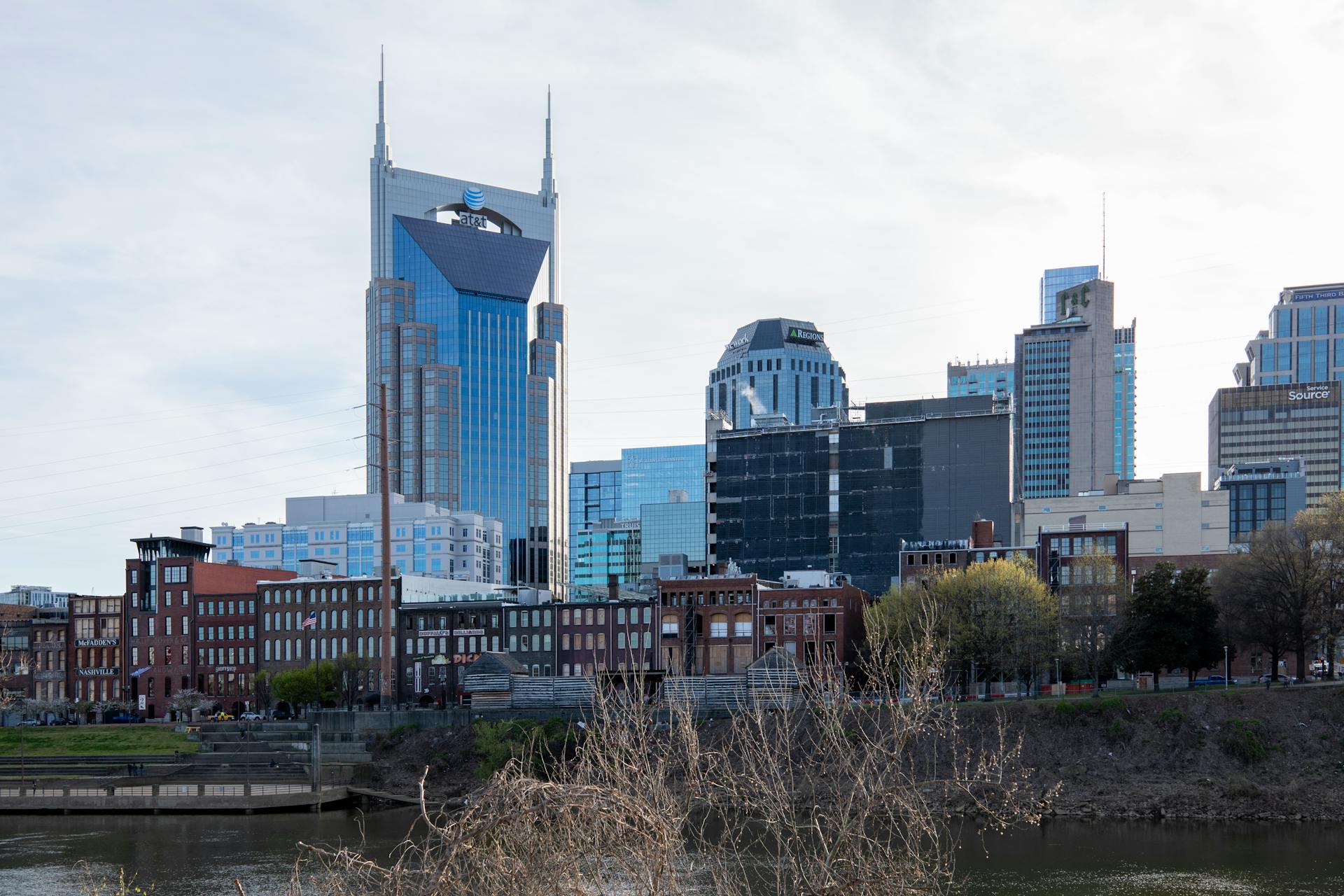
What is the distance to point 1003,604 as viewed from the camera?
11300cm

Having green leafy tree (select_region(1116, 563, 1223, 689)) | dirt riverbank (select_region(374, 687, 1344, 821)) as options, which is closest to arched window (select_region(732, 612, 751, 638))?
dirt riverbank (select_region(374, 687, 1344, 821))

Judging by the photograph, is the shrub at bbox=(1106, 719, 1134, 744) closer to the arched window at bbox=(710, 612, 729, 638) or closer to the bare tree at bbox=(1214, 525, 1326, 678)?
the bare tree at bbox=(1214, 525, 1326, 678)

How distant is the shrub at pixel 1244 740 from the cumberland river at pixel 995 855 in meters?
9.68

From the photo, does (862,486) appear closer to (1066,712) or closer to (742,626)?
(742,626)

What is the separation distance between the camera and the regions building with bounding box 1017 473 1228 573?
178 metres

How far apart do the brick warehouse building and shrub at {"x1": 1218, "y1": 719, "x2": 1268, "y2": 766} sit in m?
102

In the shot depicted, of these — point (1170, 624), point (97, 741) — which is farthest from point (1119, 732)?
point (97, 741)

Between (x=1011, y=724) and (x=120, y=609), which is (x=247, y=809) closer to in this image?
(x=1011, y=724)

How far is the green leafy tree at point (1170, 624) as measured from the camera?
10919 centimetres

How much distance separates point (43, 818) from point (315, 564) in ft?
222

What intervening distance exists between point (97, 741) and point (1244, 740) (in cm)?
9464

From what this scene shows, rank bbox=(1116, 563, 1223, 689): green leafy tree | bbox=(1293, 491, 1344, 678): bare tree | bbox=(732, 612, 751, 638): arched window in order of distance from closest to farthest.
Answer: bbox=(1293, 491, 1344, 678): bare tree, bbox=(1116, 563, 1223, 689): green leafy tree, bbox=(732, 612, 751, 638): arched window

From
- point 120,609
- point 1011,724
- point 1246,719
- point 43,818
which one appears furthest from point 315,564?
point 1246,719

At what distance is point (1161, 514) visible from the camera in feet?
591
